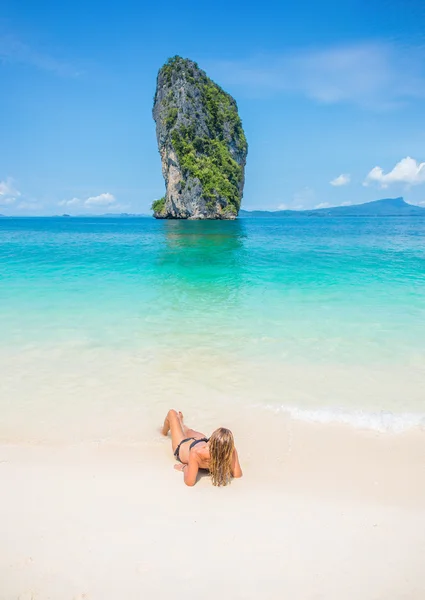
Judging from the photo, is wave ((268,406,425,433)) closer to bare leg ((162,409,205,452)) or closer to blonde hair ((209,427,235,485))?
bare leg ((162,409,205,452))

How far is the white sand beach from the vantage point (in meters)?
2.76

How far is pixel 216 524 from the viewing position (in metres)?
3.31

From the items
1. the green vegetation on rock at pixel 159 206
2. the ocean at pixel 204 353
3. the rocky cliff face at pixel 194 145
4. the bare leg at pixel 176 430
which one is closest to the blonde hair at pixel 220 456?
the bare leg at pixel 176 430

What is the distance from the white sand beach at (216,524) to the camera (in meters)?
2.76

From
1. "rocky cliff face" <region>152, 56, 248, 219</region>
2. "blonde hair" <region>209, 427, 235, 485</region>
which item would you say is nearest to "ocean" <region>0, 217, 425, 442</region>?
"blonde hair" <region>209, 427, 235, 485</region>

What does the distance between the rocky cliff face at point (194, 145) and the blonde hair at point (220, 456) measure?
7847 centimetres

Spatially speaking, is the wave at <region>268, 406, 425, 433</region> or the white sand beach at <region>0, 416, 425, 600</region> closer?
the white sand beach at <region>0, 416, 425, 600</region>

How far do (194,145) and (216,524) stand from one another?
83.4 m

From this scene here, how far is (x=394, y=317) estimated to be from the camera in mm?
9625

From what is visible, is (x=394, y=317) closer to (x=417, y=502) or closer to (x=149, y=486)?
(x=417, y=502)

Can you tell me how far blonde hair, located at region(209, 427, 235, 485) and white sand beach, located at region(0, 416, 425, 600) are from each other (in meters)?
0.14

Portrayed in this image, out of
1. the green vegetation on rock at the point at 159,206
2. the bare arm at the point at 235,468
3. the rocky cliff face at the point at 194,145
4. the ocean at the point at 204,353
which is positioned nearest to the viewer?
the bare arm at the point at 235,468

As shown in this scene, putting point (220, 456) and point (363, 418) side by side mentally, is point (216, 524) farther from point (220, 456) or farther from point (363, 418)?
point (363, 418)

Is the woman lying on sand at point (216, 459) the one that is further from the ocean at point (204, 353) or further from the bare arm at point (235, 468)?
the ocean at point (204, 353)
